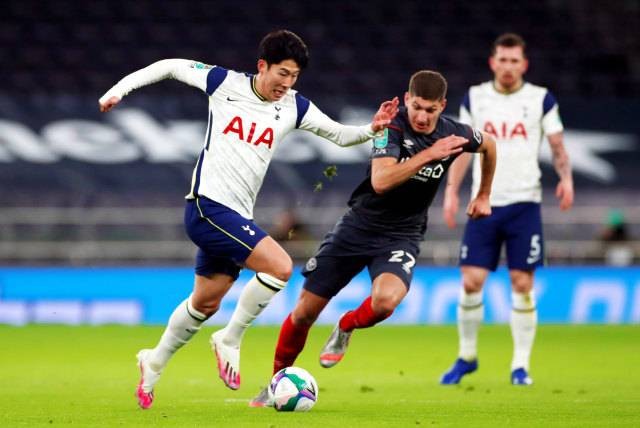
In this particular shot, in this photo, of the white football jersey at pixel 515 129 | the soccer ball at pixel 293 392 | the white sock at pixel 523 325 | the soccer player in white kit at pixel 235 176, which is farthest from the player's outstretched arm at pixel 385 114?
the white sock at pixel 523 325

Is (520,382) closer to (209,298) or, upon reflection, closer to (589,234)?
(209,298)

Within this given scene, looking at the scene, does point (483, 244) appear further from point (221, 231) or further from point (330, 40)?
point (330, 40)

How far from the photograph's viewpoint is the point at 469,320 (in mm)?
10469

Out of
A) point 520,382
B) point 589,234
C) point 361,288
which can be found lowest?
point 520,382

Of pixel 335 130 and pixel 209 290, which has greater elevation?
pixel 335 130

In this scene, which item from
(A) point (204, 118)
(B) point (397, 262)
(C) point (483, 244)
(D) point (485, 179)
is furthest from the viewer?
(A) point (204, 118)

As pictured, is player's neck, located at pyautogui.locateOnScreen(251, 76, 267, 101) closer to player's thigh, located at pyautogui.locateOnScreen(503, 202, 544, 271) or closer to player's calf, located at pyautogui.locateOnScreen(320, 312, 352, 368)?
player's calf, located at pyautogui.locateOnScreen(320, 312, 352, 368)

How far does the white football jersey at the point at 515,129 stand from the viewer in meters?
10.5

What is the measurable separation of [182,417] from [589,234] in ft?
43.7

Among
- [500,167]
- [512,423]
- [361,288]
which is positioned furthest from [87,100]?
[512,423]

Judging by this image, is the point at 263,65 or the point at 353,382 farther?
the point at 353,382

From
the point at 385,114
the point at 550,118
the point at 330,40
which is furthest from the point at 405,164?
the point at 330,40

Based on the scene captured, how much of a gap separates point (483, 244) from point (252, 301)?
3.19 m

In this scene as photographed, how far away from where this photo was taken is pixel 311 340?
1473 cm
